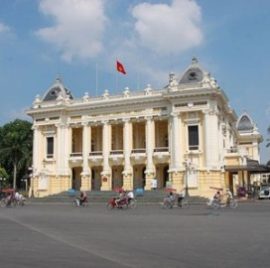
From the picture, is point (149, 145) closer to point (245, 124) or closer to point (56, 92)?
point (56, 92)

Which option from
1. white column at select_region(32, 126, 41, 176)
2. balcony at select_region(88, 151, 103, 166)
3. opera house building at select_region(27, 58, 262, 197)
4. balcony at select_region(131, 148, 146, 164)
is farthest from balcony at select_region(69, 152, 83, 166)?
balcony at select_region(131, 148, 146, 164)

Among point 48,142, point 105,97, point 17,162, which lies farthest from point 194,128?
point 17,162

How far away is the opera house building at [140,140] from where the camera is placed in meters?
52.8

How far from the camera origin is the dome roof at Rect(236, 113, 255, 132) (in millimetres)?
99625

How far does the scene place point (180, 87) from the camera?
54.2 m

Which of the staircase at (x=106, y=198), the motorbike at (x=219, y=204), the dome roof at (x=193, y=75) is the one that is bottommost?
the motorbike at (x=219, y=204)

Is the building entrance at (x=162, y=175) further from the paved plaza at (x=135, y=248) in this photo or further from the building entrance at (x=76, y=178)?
the paved plaza at (x=135, y=248)

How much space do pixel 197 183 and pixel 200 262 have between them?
42536 millimetres

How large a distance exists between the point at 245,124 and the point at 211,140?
51067 millimetres

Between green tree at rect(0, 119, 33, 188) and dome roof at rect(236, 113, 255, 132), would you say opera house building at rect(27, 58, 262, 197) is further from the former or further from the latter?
dome roof at rect(236, 113, 255, 132)

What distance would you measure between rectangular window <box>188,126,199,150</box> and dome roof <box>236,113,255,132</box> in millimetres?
47605

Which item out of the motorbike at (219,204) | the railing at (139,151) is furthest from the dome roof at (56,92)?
the motorbike at (219,204)

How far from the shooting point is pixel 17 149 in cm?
7500

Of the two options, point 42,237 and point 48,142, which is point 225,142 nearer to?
point 48,142
